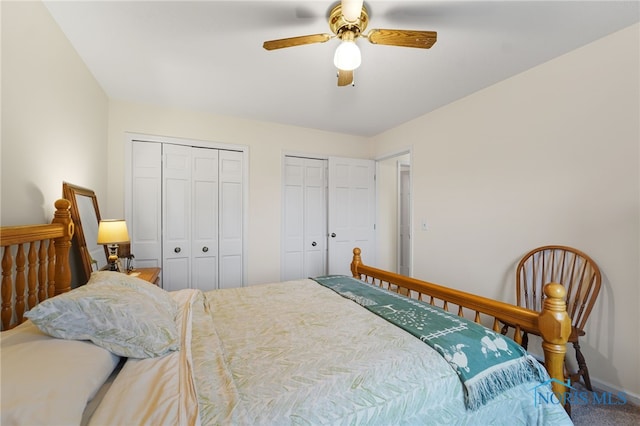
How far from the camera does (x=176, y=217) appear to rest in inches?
120

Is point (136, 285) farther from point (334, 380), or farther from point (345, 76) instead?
point (345, 76)

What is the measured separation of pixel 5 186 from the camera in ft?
4.16

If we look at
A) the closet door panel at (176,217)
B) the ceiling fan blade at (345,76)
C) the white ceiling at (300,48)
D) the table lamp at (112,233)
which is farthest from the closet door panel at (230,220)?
the ceiling fan blade at (345,76)

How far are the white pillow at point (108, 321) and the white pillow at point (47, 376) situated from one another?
4cm

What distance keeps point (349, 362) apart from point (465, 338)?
1.83 ft

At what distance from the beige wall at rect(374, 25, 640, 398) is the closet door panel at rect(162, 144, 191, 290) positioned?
9.41ft

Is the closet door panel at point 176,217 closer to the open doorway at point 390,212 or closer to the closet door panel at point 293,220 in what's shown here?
the closet door panel at point 293,220

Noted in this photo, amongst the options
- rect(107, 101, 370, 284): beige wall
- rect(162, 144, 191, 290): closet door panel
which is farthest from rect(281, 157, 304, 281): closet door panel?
rect(162, 144, 191, 290): closet door panel

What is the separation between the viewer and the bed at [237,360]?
29.2 inches

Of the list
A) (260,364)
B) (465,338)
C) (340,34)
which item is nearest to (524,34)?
(340,34)

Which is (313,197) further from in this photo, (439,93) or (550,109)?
(550,109)

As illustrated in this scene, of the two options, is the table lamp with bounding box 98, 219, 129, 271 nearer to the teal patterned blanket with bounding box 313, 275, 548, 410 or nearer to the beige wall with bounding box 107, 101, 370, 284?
the beige wall with bounding box 107, 101, 370, 284

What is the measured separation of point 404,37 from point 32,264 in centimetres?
219

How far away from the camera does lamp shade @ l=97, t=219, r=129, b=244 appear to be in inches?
81.0
